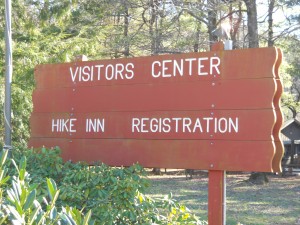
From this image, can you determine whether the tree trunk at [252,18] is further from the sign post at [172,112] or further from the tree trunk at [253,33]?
the sign post at [172,112]

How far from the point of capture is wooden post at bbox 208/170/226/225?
4.52 meters

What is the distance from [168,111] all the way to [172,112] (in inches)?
1.7

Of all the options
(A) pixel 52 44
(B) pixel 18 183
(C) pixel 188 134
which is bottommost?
(B) pixel 18 183

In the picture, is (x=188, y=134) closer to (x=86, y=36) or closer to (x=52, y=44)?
(x=52, y=44)

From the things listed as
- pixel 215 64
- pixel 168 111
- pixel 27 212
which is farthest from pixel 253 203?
pixel 27 212

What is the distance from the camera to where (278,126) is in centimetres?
443

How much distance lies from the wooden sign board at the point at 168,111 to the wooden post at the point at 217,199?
3.9 inches

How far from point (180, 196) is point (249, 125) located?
1108 centimetres

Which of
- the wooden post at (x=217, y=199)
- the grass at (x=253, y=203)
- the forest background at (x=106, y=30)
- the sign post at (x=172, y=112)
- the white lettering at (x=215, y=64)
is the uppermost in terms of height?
the forest background at (x=106, y=30)

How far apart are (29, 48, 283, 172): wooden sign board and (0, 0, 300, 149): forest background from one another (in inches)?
430

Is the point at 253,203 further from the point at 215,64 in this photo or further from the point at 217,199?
the point at 215,64

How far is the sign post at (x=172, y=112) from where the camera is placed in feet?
14.6

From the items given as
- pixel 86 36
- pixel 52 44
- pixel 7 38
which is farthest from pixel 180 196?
pixel 7 38

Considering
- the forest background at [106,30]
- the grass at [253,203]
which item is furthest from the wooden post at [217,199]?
the forest background at [106,30]
